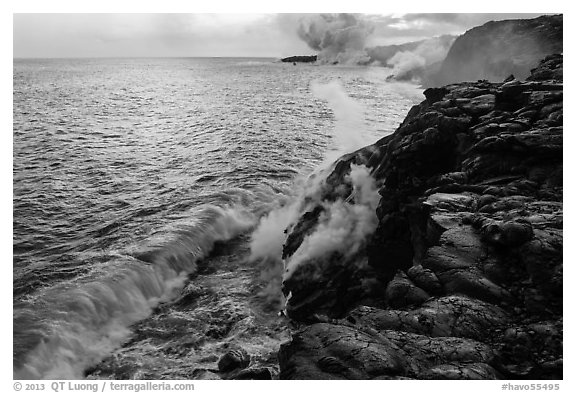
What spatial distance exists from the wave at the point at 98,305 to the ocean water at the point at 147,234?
4 cm

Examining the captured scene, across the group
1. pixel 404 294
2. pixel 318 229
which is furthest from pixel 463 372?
pixel 318 229

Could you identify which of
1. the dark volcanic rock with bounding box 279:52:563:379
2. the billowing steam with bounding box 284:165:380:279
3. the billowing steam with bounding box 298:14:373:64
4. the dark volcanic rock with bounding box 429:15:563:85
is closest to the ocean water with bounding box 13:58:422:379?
the billowing steam with bounding box 284:165:380:279

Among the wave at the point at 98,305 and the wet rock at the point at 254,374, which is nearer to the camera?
the wet rock at the point at 254,374

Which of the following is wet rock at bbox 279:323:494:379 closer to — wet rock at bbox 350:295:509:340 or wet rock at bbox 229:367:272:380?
wet rock at bbox 350:295:509:340

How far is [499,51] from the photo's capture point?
42062mm

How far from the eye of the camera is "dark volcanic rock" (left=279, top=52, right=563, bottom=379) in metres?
7.15

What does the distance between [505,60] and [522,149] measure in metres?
34.3

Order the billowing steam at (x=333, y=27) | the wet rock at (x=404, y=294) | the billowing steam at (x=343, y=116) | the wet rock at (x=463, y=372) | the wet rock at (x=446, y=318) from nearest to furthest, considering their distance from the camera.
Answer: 1. the wet rock at (x=463, y=372)
2. the wet rock at (x=446, y=318)
3. the wet rock at (x=404, y=294)
4. the billowing steam at (x=333, y=27)
5. the billowing steam at (x=343, y=116)

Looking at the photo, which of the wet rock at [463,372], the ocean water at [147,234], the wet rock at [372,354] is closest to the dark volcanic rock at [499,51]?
the ocean water at [147,234]

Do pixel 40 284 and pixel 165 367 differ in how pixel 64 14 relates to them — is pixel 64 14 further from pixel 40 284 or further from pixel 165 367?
pixel 165 367

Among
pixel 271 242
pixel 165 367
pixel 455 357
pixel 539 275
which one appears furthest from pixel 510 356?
pixel 271 242

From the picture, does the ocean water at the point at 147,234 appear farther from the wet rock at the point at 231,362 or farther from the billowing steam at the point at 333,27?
the billowing steam at the point at 333,27

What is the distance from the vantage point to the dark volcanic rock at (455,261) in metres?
7.15

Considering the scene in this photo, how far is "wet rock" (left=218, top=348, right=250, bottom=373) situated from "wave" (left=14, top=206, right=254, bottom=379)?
137 inches
